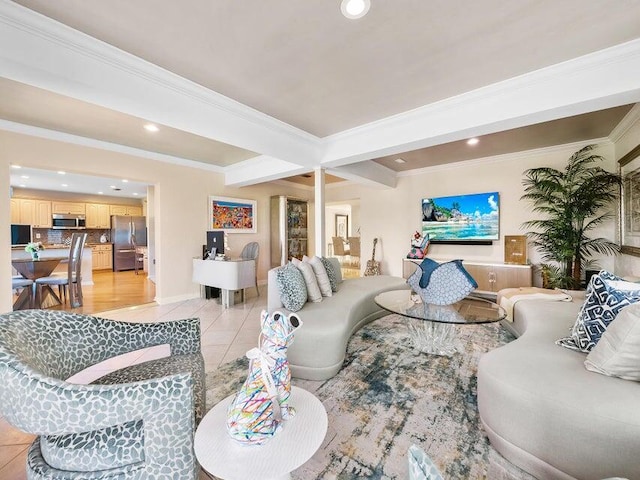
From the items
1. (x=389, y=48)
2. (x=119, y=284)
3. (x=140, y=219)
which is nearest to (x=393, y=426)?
(x=389, y=48)

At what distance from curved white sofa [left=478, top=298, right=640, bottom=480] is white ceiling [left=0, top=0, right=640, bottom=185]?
213 cm

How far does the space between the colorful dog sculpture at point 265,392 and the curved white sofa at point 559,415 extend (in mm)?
1109

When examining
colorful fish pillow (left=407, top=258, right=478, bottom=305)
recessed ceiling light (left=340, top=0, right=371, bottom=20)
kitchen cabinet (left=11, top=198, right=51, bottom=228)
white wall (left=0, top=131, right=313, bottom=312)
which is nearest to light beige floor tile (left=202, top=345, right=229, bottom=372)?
colorful fish pillow (left=407, top=258, right=478, bottom=305)

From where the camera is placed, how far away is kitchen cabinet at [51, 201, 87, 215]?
759 centimetres

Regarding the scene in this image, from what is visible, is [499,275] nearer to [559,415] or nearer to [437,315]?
[437,315]

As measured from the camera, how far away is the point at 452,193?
521cm

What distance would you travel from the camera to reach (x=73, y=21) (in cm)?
173

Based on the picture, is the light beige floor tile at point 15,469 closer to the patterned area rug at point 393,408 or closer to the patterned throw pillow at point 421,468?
the patterned area rug at point 393,408

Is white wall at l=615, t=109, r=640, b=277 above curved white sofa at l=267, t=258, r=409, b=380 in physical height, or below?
above

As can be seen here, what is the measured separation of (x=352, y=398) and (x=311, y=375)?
0.39 m

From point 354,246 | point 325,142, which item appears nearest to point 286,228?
point 325,142

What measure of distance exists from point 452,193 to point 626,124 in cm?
233

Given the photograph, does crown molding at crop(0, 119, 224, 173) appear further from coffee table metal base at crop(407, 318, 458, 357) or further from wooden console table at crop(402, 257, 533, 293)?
coffee table metal base at crop(407, 318, 458, 357)

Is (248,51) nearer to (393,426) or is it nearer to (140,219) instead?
(393,426)
